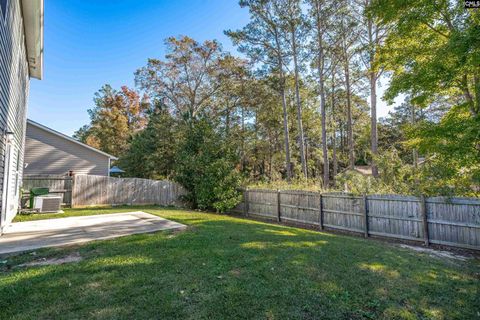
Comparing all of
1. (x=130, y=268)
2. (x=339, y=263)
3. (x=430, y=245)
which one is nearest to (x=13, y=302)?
(x=130, y=268)

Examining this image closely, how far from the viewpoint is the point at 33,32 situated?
326 inches

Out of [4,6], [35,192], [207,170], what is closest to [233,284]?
[4,6]

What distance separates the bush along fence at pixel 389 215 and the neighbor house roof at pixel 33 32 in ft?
32.3

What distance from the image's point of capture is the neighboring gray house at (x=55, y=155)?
14.4m

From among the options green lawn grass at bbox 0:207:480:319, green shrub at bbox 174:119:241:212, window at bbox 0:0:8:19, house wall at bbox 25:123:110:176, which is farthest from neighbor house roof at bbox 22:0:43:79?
green shrub at bbox 174:119:241:212

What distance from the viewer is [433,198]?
6.67 meters

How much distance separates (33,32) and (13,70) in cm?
323

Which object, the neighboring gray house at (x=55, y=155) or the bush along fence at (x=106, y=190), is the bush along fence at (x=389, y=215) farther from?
the neighboring gray house at (x=55, y=155)

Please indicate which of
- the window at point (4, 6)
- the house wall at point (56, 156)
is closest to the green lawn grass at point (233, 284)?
the window at point (4, 6)

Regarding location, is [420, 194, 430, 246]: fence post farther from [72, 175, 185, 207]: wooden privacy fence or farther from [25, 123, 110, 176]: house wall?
[25, 123, 110, 176]: house wall

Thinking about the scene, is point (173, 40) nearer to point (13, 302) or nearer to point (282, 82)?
point (282, 82)

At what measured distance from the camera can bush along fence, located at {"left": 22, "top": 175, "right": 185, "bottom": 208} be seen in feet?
36.7

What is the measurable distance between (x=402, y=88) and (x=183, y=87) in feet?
64.2

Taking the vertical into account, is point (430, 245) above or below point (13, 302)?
below
